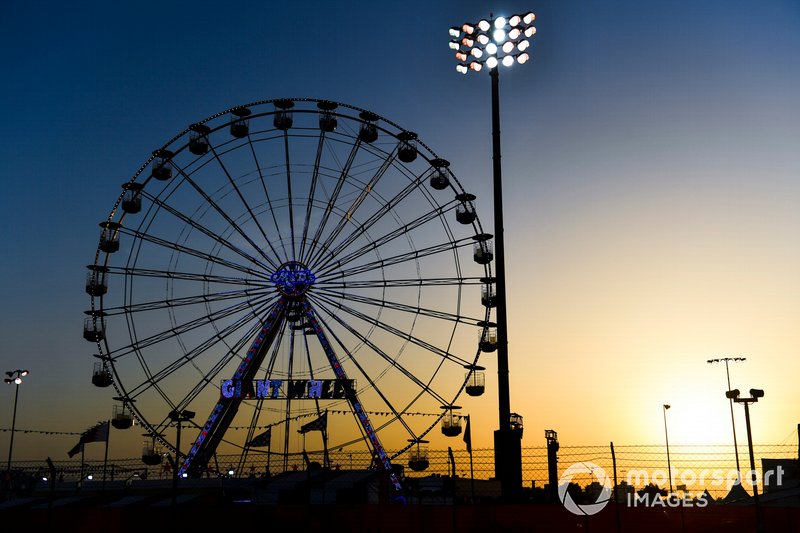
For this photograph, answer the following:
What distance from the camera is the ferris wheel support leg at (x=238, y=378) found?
33.3 metres

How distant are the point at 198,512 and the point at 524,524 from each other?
8.55 meters

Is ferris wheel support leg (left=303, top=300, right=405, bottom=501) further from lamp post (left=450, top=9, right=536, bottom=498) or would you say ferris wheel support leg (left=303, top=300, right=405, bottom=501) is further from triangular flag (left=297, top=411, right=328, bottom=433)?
lamp post (left=450, top=9, right=536, bottom=498)

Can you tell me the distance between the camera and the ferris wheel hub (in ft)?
109

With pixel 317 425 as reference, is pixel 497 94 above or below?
above

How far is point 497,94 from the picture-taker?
80.0ft

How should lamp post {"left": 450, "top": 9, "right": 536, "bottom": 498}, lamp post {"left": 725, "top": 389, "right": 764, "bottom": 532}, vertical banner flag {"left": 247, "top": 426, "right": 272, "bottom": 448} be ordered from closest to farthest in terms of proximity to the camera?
lamp post {"left": 725, "top": 389, "right": 764, "bottom": 532}
lamp post {"left": 450, "top": 9, "right": 536, "bottom": 498}
vertical banner flag {"left": 247, "top": 426, "right": 272, "bottom": 448}

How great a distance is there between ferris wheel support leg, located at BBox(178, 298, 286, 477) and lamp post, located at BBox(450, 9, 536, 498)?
A: 11785 millimetres

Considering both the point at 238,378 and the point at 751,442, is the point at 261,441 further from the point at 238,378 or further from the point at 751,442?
the point at 751,442

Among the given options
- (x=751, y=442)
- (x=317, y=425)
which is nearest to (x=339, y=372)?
(x=317, y=425)

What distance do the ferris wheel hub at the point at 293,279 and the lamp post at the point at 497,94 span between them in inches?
439

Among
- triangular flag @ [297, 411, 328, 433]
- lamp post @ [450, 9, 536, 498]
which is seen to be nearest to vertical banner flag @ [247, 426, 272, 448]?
triangular flag @ [297, 411, 328, 433]

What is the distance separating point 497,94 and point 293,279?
1272 centimetres

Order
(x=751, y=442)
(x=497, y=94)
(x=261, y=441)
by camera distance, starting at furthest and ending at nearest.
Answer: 1. (x=261, y=441)
2. (x=497, y=94)
3. (x=751, y=442)

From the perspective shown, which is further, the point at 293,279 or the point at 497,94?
the point at 293,279
